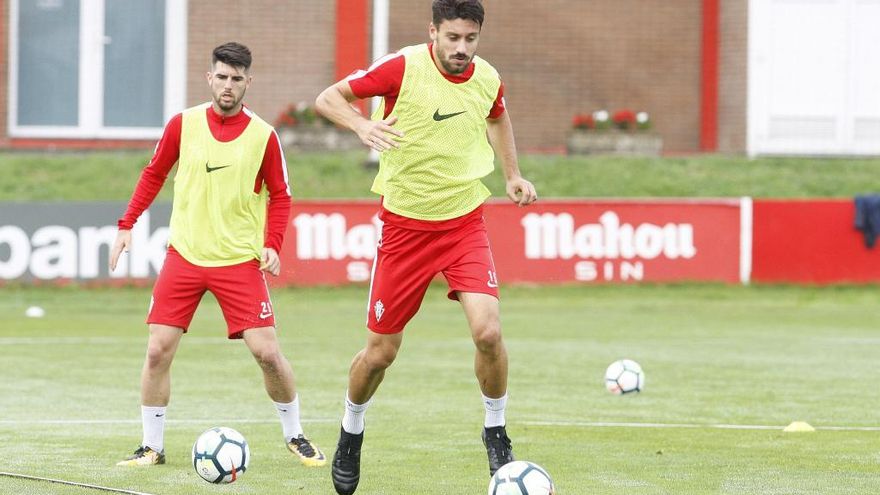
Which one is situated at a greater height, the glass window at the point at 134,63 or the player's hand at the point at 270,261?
the glass window at the point at 134,63

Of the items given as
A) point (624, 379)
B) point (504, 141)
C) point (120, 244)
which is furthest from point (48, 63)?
point (504, 141)

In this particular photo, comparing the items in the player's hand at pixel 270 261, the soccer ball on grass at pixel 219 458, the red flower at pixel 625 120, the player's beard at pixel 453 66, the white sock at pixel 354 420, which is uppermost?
the red flower at pixel 625 120

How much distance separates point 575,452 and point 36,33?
20.2 meters

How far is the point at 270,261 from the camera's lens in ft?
28.0

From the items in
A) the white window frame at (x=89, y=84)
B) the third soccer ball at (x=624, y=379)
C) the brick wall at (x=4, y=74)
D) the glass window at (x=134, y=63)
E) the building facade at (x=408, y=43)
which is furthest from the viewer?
the glass window at (x=134, y=63)

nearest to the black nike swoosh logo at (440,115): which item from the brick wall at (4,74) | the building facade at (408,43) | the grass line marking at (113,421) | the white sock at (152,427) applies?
the white sock at (152,427)

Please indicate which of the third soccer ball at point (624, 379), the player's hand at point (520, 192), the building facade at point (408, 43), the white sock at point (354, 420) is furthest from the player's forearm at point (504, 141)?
the building facade at point (408, 43)

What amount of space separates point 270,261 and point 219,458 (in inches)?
46.9

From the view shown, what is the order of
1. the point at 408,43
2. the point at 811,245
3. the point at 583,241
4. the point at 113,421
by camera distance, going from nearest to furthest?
1. the point at 113,421
2. the point at 583,241
3. the point at 811,245
4. the point at 408,43

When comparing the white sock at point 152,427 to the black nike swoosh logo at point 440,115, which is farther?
the white sock at point 152,427

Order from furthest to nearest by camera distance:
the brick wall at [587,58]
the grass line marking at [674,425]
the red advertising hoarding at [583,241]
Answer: the brick wall at [587,58] < the red advertising hoarding at [583,241] < the grass line marking at [674,425]

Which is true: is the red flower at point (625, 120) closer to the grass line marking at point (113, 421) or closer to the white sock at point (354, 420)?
the grass line marking at point (113, 421)

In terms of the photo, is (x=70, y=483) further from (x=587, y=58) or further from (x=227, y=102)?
(x=587, y=58)

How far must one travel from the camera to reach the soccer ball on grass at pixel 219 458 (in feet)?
25.7
